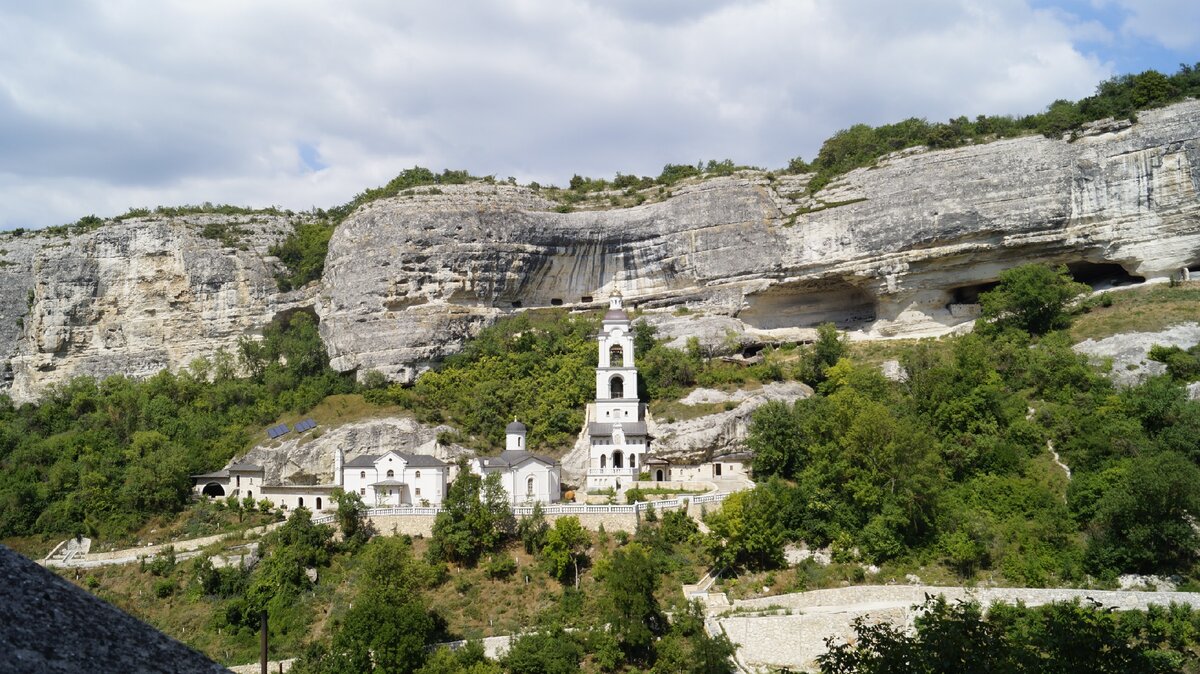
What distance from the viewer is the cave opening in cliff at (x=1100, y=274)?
44500 millimetres

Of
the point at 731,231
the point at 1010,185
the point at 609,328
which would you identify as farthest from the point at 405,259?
the point at 1010,185

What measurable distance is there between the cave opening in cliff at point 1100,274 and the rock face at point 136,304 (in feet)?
136

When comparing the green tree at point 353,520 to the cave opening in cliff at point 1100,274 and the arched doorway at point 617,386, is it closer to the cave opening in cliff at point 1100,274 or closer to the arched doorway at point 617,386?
the arched doorway at point 617,386

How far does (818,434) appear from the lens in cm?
3391

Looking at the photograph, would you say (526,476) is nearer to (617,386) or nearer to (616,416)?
(616,416)

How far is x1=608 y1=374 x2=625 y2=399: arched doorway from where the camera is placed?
1633 inches

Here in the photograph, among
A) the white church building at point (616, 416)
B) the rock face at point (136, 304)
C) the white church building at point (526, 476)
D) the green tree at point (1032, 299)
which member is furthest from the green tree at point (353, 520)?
the green tree at point (1032, 299)

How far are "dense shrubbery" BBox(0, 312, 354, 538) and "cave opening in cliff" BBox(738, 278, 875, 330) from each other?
2161 cm

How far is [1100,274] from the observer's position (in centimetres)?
4581

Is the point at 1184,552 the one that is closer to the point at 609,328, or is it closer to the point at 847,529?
the point at 847,529

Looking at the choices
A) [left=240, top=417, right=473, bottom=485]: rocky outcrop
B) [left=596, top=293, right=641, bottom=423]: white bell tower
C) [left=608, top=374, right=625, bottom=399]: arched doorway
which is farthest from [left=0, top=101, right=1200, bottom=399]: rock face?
[left=240, top=417, right=473, bottom=485]: rocky outcrop

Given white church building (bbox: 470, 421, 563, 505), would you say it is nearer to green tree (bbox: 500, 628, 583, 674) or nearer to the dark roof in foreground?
green tree (bbox: 500, 628, 583, 674)

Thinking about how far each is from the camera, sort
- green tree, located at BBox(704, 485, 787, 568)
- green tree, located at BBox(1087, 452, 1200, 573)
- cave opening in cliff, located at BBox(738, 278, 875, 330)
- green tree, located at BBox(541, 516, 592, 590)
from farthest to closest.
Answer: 1. cave opening in cliff, located at BBox(738, 278, 875, 330)
2. green tree, located at BBox(541, 516, 592, 590)
3. green tree, located at BBox(704, 485, 787, 568)
4. green tree, located at BBox(1087, 452, 1200, 573)

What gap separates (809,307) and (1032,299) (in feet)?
39.0
